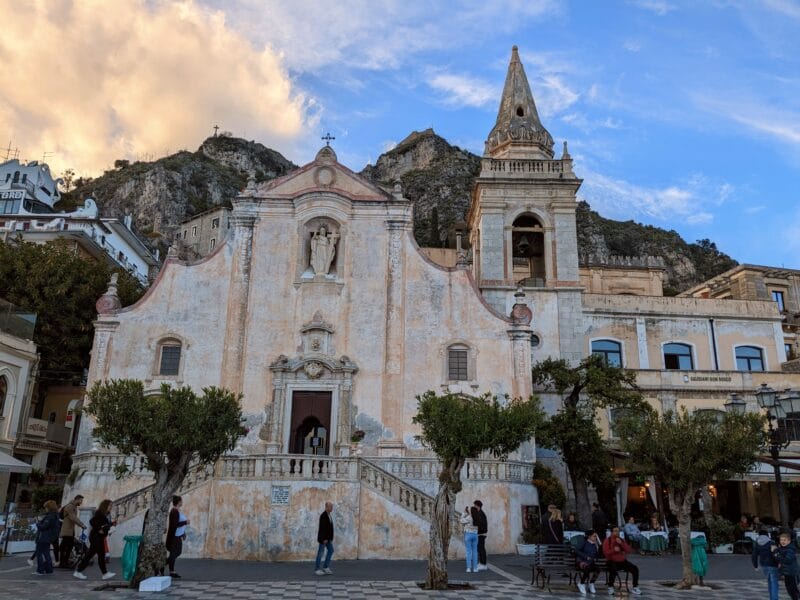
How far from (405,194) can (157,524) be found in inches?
3166

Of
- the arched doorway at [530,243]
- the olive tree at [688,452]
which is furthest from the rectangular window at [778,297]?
the olive tree at [688,452]

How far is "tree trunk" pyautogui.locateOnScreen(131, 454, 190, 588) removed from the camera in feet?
43.5

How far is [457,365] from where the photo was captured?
25688 millimetres

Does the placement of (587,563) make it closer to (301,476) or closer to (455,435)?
(455,435)

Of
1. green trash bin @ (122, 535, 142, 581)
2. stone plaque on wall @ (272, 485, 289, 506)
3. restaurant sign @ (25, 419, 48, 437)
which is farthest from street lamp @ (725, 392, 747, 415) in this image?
restaurant sign @ (25, 419, 48, 437)

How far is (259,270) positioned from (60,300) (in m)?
13.2

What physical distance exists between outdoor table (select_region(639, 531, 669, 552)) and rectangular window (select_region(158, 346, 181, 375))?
17616 millimetres

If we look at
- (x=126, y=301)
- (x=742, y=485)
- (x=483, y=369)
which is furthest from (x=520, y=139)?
(x=126, y=301)

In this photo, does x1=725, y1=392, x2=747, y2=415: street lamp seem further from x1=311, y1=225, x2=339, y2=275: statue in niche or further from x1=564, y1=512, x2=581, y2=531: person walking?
x1=311, y1=225, x2=339, y2=275: statue in niche

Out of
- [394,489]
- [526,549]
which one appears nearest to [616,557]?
[394,489]

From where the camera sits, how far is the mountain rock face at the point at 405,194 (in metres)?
78.8

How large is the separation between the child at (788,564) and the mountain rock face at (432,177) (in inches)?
2316

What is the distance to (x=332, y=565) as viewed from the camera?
59.3ft

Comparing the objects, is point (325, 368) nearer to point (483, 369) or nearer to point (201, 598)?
point (483, 369)
